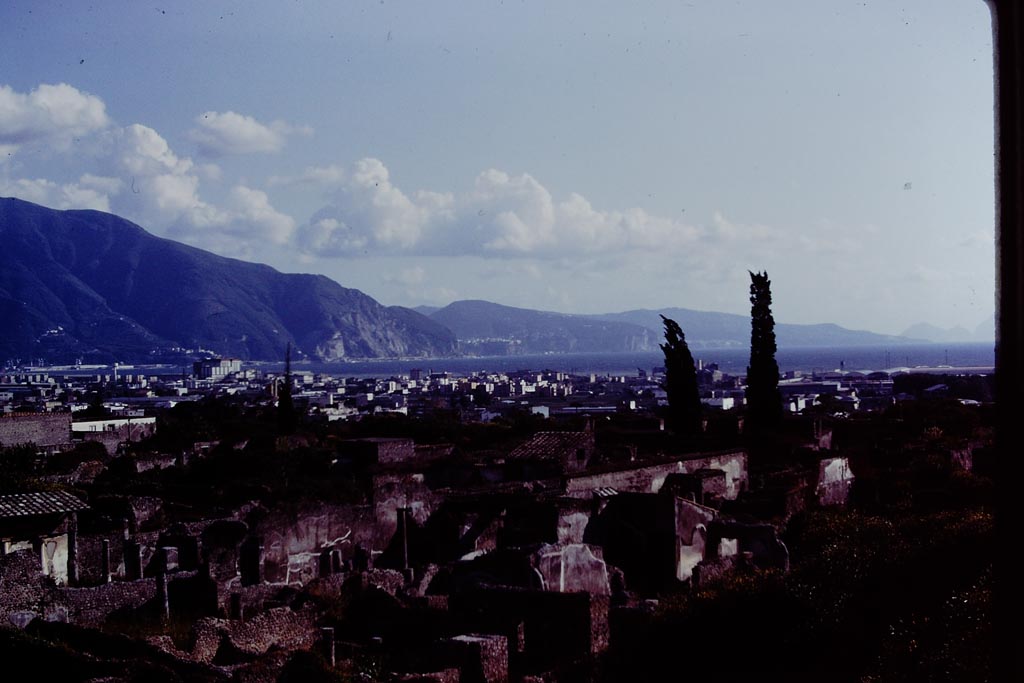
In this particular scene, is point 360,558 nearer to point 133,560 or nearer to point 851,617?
point 133,560

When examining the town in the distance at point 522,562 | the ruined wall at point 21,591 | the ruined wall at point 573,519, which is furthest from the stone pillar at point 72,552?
the ruined wall at point 573,519

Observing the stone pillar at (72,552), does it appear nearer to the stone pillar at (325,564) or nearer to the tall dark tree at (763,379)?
the stone pillar at (325,564)

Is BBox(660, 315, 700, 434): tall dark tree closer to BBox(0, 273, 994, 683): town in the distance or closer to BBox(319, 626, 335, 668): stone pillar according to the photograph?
BBox(0, 273, 994, 683): town in the distance

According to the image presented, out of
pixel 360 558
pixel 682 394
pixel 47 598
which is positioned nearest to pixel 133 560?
pixel 360 558

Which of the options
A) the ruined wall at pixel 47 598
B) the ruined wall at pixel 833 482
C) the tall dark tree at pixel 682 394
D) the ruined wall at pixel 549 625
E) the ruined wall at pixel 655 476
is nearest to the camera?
the ruined wall at pixel 549 625

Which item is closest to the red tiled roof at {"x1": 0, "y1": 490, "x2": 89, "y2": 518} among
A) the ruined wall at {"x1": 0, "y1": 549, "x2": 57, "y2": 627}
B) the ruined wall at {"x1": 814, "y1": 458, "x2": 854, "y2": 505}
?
the ruined wall at {"x1": 0, "y1": 549, "x2": 57, "y2": 627}
